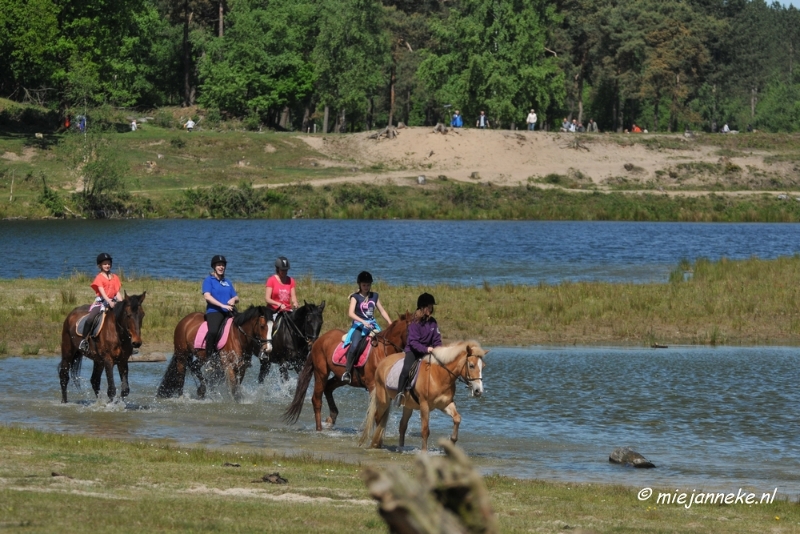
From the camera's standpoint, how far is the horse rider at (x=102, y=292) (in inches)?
771

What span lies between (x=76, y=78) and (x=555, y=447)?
64623mm

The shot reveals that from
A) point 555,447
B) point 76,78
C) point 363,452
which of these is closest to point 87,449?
point 363,452

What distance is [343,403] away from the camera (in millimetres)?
22312

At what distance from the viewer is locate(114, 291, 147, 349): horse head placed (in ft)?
62.4

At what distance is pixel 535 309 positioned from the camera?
31.7 m

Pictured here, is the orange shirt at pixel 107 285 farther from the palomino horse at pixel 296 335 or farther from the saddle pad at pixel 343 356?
the saddle pad at pixel 343 356

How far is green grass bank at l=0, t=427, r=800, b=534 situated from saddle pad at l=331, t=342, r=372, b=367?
2.93 metres

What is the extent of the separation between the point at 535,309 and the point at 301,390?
13891 millimetres

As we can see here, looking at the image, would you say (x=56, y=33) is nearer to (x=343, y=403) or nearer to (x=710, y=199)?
(x=710, y=199)

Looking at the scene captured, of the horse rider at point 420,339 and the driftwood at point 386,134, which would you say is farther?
the driftwood at point 386,134

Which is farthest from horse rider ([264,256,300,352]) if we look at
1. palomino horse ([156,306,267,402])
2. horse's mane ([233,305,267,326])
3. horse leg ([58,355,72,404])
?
horse leg ([58,355,72,404])

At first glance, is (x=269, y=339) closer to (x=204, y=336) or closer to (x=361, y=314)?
(x=204, y=336)

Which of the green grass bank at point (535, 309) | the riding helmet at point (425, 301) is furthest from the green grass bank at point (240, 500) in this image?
the green grass bank at point (535, 309)

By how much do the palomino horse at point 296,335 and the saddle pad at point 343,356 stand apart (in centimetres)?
128
